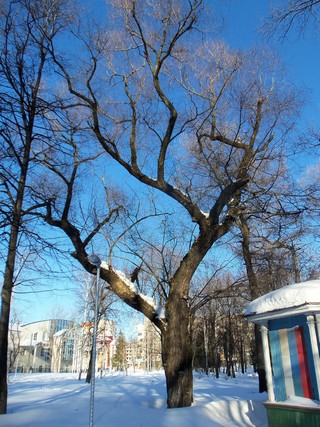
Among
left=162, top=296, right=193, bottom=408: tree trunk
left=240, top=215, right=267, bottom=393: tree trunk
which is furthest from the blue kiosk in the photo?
left=240, top=215, right=267, bottom=393: tree trunk

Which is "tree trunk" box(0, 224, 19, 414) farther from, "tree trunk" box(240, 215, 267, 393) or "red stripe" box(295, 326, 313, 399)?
"tree trunk" box(240, 215, 267, 393)

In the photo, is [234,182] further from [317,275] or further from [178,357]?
[317,275]

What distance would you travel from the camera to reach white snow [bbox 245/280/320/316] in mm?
6911

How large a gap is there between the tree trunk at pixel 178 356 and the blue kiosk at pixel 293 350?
2.03 m

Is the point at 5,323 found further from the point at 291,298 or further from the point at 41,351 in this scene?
the point at 41,351

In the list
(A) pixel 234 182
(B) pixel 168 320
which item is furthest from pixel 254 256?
(B) pixel 168 320

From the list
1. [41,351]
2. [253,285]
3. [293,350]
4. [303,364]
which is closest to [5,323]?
[293,350]

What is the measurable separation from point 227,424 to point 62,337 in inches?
2244

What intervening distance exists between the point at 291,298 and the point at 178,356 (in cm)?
351

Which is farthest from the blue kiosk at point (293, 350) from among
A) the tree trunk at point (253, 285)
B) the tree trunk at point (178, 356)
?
the tree trunk at point (253, 285)

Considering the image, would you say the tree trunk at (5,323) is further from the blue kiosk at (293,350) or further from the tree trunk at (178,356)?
the blue kiosk at (293,350)

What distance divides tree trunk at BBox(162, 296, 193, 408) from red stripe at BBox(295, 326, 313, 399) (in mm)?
2995

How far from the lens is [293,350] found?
753 centimetres

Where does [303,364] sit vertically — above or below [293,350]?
below
